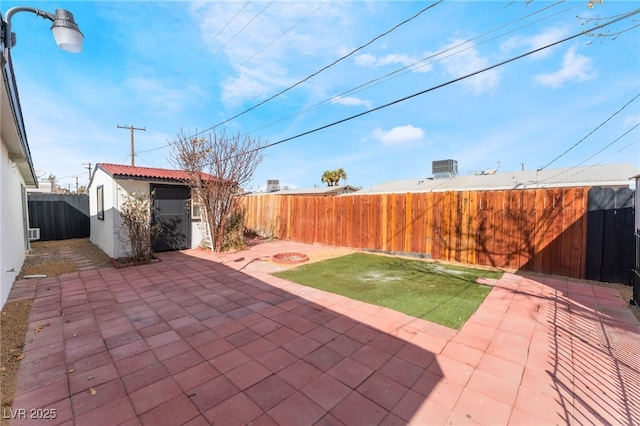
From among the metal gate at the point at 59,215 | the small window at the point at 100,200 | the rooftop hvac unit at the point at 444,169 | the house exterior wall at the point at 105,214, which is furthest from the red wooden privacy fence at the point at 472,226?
the metal gate at the point at 59,215

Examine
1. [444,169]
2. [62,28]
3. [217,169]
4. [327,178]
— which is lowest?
[217,169]

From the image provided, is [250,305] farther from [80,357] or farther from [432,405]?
[432,405]

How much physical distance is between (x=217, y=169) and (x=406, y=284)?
660 centimetres

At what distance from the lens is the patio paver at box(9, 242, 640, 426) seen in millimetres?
1985

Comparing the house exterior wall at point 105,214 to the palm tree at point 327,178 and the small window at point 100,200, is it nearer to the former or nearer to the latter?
the small window at point 100,200

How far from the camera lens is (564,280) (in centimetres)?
544

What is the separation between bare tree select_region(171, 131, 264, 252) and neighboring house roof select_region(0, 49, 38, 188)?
11.4 feet

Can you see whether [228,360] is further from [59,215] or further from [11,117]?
[59,215]

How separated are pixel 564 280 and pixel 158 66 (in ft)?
42.4

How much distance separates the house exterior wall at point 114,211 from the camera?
732 centimetres

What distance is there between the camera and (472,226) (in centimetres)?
684

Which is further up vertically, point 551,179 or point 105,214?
point 551,179

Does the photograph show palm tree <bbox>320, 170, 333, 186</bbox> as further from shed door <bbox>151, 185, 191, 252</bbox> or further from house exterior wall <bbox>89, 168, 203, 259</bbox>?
shed door <bbox>151, 185, 191, 252</bbox>

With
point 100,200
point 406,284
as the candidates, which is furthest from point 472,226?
point 100,200
